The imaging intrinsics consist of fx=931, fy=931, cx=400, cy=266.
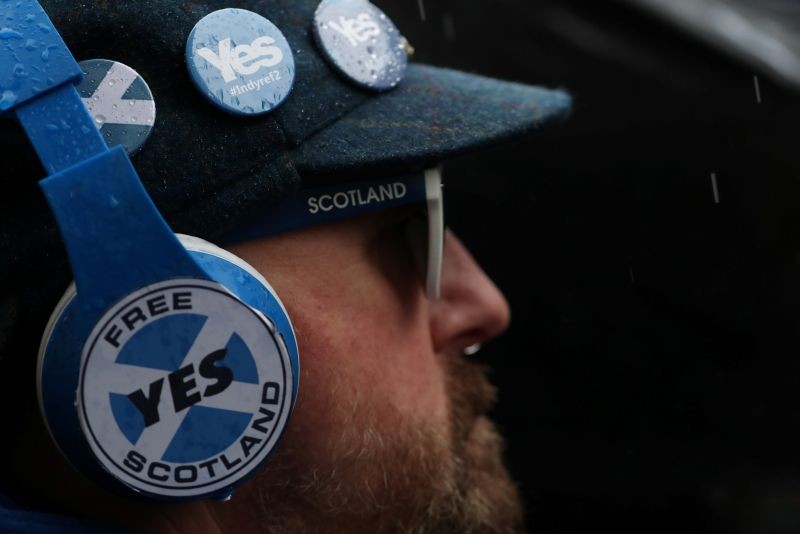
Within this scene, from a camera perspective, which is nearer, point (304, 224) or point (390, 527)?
point (304, 224)

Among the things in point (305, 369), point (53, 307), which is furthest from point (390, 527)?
point (53, 307)

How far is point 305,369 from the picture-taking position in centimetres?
105

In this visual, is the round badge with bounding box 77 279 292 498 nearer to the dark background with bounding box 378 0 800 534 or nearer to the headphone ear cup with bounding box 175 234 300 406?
the headphone ear cup with bounding box 175 234 300 406

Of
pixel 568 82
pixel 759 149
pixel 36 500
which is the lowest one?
pixel 759 149

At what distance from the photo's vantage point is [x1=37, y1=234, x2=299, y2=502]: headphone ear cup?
79 cm

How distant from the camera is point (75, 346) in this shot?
784mm

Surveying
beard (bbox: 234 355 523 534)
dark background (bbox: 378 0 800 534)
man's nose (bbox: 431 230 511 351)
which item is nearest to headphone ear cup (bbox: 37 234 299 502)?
beard (bbox: 234 355 523 534)

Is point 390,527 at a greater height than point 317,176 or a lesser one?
lesser

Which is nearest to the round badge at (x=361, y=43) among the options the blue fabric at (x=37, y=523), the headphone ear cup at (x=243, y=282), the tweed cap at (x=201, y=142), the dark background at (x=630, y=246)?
the tweed cap at (x=201, y=142)

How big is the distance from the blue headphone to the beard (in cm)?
22

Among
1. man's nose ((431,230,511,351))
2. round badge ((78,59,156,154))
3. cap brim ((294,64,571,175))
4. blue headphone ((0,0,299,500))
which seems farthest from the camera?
man's nose ((431,230,511,351))

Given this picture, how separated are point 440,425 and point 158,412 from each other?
0.53 metres

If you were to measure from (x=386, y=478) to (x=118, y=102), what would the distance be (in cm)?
55

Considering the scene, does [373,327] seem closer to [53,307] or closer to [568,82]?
[53,307]
